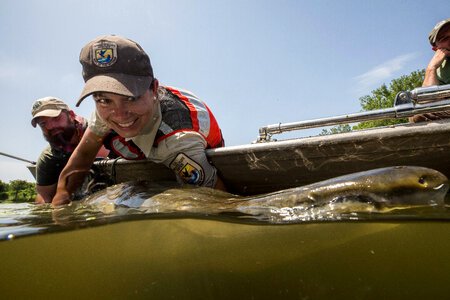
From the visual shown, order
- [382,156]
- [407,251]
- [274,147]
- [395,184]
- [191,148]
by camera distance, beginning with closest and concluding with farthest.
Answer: [407,251] < [395,184] < [382,156] < [274,147] < [191,148]

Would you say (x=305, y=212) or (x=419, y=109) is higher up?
(x=419, y=109)

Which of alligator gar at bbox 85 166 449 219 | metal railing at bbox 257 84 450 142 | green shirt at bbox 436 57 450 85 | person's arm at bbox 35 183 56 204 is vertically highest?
green shirt at bbox 436 57 450 85

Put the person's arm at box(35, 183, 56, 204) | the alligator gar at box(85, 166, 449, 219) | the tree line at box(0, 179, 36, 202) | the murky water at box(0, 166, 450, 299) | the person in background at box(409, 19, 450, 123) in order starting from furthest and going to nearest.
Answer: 1. the tree line at box(0, 179, 36, 202)
2. the person's arm at box(35, 183, 56, 204)
3. the person in background at box(409, 19, 450, 123)
4. the alligator gar at box(85, 166, 449, 219)
5. the murky water at box(0, 166, 450, 299)

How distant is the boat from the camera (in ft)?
6.41

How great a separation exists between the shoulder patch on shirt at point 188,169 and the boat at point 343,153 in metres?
0.21

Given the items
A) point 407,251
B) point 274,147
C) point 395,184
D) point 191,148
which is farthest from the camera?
point 191,148

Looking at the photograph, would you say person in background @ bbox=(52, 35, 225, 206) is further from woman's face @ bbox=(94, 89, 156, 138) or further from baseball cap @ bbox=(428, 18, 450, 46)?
baseball cap @ bbox=(428, 18, 450, 46)

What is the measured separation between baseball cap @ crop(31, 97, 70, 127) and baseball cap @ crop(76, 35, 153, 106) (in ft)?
7.29

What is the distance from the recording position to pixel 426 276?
0.84m

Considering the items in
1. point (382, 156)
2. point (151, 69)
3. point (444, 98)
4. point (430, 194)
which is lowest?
point (430, 194)

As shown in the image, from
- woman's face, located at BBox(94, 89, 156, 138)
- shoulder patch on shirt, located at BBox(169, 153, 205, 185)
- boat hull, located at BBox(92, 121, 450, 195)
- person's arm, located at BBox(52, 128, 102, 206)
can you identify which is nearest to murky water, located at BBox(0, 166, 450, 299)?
Answer: boat hull, located at BBox(92, 121, 450, 195)

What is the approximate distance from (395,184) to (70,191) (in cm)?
353

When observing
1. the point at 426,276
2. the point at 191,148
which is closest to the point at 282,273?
the point at 426,276

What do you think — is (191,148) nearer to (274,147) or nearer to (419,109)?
(274,147)
